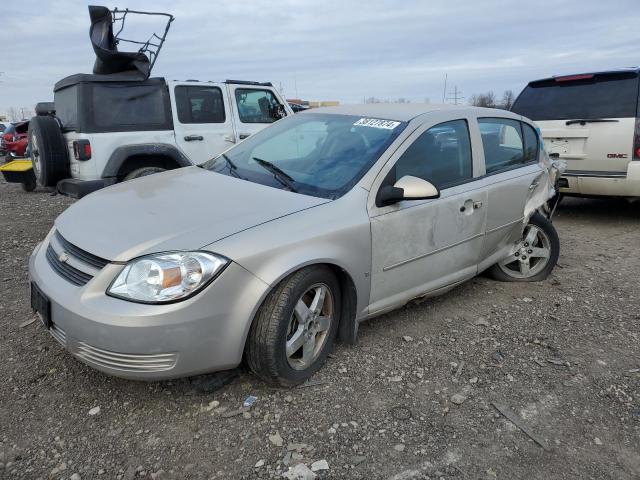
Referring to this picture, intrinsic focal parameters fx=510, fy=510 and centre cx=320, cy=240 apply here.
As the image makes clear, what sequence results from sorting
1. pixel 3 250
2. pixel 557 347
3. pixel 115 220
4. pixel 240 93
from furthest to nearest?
1. pixel 240 93
2. pixel 3 250
3. pixel 557 347
4. pixel 115 220

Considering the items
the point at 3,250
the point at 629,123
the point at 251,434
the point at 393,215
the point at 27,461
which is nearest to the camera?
the point at 27,461

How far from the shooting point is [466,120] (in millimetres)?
3785

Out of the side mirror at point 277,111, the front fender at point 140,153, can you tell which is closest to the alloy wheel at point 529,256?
the front fender at point 140,153

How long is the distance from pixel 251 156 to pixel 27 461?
230 cm

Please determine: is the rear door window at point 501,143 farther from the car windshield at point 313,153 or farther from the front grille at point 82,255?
the front grille at point 82,255

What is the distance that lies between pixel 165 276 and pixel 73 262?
0.62 m

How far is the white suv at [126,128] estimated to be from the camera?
604 cm

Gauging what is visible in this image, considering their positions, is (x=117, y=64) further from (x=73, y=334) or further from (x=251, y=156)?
(x=73, y=334)

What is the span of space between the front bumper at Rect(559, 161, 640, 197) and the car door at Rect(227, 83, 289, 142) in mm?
4046

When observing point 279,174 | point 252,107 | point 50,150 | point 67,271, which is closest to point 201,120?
point 252,107

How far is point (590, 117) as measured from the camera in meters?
6.24

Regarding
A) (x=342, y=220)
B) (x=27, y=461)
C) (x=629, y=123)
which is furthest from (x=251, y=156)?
(x=629, y=123)

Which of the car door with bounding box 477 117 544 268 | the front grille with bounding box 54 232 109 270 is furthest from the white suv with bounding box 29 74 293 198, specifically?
the car door with bounding box 477 117 544 268

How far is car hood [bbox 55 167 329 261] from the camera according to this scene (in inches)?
97.7
